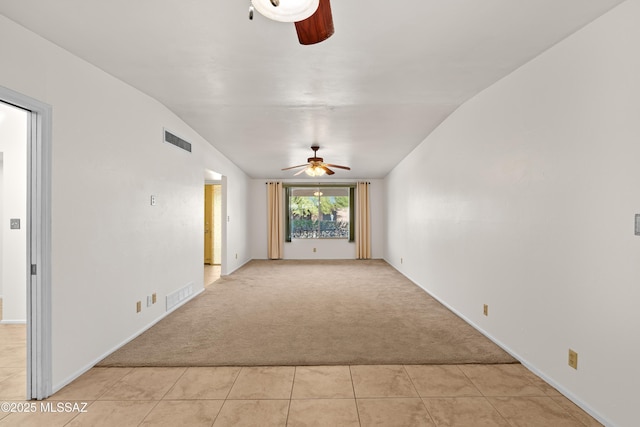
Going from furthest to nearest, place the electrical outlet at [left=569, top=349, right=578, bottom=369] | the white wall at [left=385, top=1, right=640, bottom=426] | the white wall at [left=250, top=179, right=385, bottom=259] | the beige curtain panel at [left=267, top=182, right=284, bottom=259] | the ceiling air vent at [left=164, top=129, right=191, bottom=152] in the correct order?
the white wall at [left=250, top=179, right=385, bottom=259]
the beige curtain panel at [left=267, top=182, right=284, bottom=259]
the ceiling air vent at [left=164, top=129, right=191, bottom=152]
the electrical outlet at [left=569, top=349, right=578, bottom=369]
the white wall at [left=385, top=1, right=640, bottom=426]

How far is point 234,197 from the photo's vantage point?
7.24m

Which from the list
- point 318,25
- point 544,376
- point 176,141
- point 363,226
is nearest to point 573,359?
point 544,376

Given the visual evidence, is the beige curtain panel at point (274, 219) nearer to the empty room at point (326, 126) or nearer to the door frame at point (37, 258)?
the empty room at point (326, 126)

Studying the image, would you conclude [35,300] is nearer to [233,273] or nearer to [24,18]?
[24,18]

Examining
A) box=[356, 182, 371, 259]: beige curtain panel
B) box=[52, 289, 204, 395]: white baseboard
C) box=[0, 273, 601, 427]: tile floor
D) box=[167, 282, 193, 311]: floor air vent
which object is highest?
box=[356, 182, 371, 259]: beige curtain panel

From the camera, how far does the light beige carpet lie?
2752mm

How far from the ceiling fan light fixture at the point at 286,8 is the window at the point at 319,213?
811cm

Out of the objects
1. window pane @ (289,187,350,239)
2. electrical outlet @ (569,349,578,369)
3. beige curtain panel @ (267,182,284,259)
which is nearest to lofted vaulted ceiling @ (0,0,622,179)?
electrical outlet @ (569,349,578,369)

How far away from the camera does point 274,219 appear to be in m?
9.04

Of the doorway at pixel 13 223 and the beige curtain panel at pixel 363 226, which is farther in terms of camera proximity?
the beige curtain panel at pixel 363 226

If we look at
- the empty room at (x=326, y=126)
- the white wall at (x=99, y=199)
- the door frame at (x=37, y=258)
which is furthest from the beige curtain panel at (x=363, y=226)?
the door frame at (x=37, y=258)

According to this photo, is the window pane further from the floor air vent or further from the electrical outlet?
the electrical outlet

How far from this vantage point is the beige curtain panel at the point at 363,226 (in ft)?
29.7

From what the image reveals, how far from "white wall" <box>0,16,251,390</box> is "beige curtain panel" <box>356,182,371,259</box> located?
5.73m
